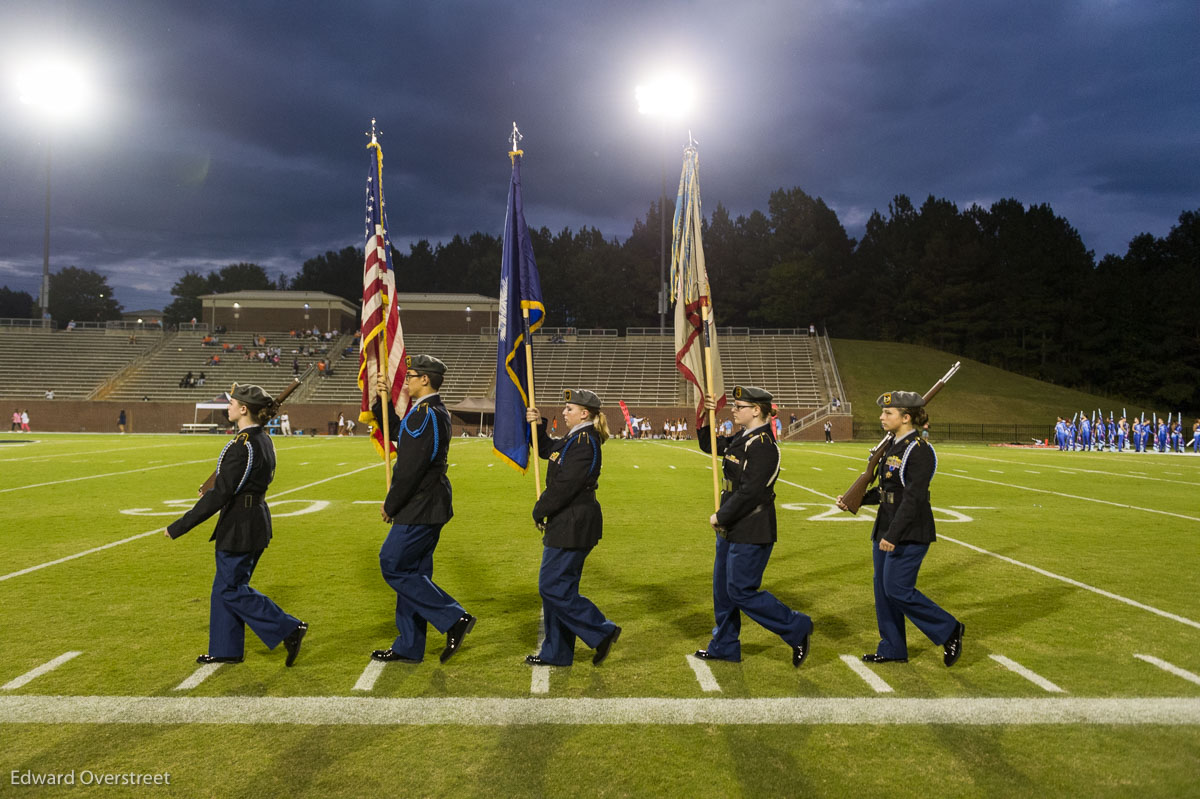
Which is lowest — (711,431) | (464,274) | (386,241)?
(711,431)

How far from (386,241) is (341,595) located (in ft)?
11.0

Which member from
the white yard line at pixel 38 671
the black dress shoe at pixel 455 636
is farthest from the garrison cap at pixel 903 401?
the white yard line at pixel 38 671

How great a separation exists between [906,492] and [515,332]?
10.5ft

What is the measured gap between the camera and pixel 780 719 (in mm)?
4699

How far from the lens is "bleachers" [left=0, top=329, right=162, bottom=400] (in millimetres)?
53188

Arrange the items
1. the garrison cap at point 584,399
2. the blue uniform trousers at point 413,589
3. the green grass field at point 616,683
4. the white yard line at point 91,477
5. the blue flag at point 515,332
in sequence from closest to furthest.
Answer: the green grass field at point 616,683
the blue uniform trousers at point 413,589
the garrison cap at point 584,399
the blue flag at point 515,332
the white yard line at point 91,477

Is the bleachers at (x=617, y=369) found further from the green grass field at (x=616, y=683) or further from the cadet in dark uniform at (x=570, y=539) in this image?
the cadet in dark uniform at (x=570, y=539)

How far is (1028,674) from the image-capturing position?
5578 mm

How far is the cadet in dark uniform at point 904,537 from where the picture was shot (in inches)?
220

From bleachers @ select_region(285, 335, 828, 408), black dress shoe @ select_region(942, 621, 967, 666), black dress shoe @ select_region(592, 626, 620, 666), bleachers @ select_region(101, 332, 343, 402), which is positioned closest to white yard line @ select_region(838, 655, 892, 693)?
black dress shoe @ select_region(942, 621, 967, 666)

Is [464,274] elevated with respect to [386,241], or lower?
elevated

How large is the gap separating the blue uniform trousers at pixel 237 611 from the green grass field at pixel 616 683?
249 mm

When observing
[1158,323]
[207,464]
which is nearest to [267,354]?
[207,464]

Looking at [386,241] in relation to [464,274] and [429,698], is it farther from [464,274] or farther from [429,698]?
[464,274]
